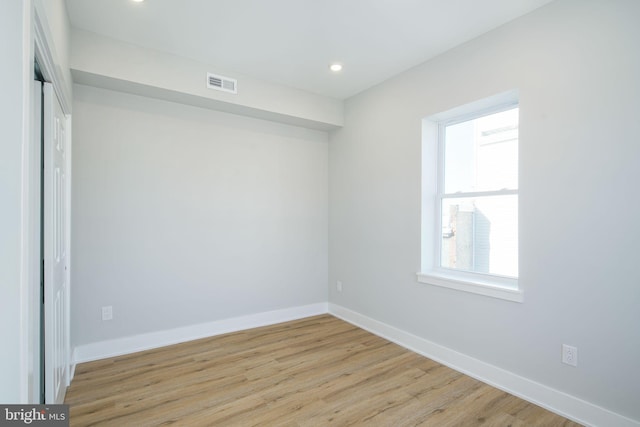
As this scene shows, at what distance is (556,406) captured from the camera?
2256mm

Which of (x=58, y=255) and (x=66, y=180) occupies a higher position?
(x=66, y=180)

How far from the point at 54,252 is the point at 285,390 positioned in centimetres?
186

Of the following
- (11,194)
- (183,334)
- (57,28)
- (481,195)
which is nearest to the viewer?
(11,194)

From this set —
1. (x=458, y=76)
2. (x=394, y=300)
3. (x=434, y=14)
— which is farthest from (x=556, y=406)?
(x=434, y=14)

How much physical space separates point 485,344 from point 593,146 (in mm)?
1678

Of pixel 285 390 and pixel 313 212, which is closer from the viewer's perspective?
pixel 285 390

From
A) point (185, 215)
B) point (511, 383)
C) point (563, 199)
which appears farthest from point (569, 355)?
point (185, 215)

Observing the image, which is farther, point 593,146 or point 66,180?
point 66,180

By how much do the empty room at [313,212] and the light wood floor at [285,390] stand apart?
0.08 feet

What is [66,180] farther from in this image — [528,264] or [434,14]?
[528,264]

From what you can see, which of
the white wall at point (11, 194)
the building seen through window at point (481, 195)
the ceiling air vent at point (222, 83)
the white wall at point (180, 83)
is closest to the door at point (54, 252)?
the white wall at point (180, 83)

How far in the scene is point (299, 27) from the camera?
2678 millimetres

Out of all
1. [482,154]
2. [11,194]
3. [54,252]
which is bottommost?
[54,252]

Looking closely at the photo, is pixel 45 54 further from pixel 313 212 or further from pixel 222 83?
pixel 313 212
